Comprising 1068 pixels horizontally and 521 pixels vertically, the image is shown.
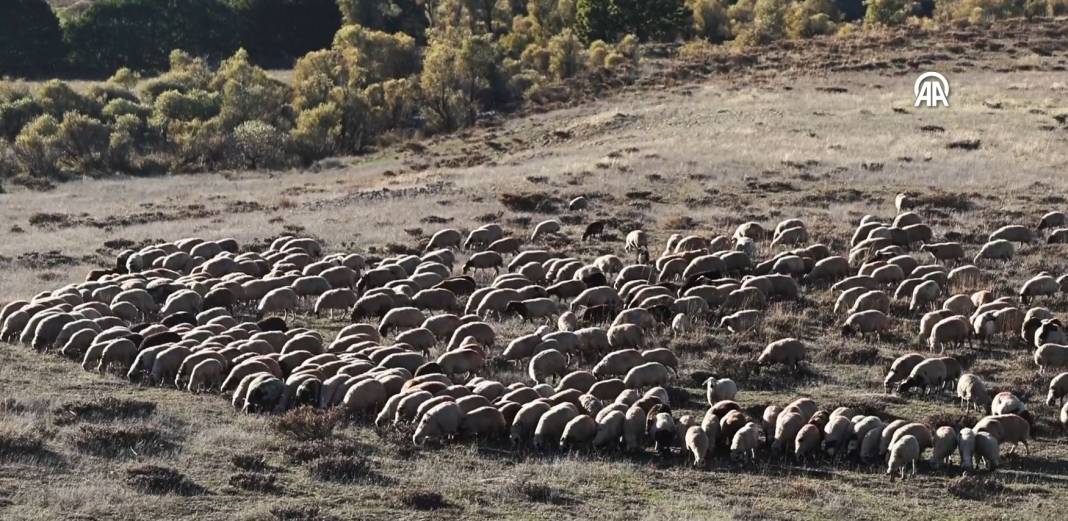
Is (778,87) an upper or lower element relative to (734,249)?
upper

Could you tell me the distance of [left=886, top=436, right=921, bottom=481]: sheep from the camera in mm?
15867

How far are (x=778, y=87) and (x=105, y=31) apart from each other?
1889 inches

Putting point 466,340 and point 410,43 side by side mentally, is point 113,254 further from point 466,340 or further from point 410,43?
point 410,43

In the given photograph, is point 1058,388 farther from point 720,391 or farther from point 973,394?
point 720,391

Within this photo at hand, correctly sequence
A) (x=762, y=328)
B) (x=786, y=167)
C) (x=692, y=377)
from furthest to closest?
1. (x=786, y=167)
2. (x=762, y=328)
3. (x=692, y=377)

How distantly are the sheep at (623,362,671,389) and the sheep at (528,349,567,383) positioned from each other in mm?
1123

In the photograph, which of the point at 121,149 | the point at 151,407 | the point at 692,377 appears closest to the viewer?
the point at 151,407

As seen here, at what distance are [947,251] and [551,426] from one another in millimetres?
14503

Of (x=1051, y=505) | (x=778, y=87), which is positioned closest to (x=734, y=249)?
(x=1051, y=505)

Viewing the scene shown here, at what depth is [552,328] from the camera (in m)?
23.7

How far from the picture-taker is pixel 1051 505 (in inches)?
587

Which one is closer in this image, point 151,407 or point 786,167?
point 151,407

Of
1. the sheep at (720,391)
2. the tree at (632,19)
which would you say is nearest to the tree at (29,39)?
the tree at (632,19)

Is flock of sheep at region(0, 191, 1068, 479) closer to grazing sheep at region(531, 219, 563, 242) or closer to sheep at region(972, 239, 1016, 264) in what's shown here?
sheep at region(972, 239, 1016, 264)
